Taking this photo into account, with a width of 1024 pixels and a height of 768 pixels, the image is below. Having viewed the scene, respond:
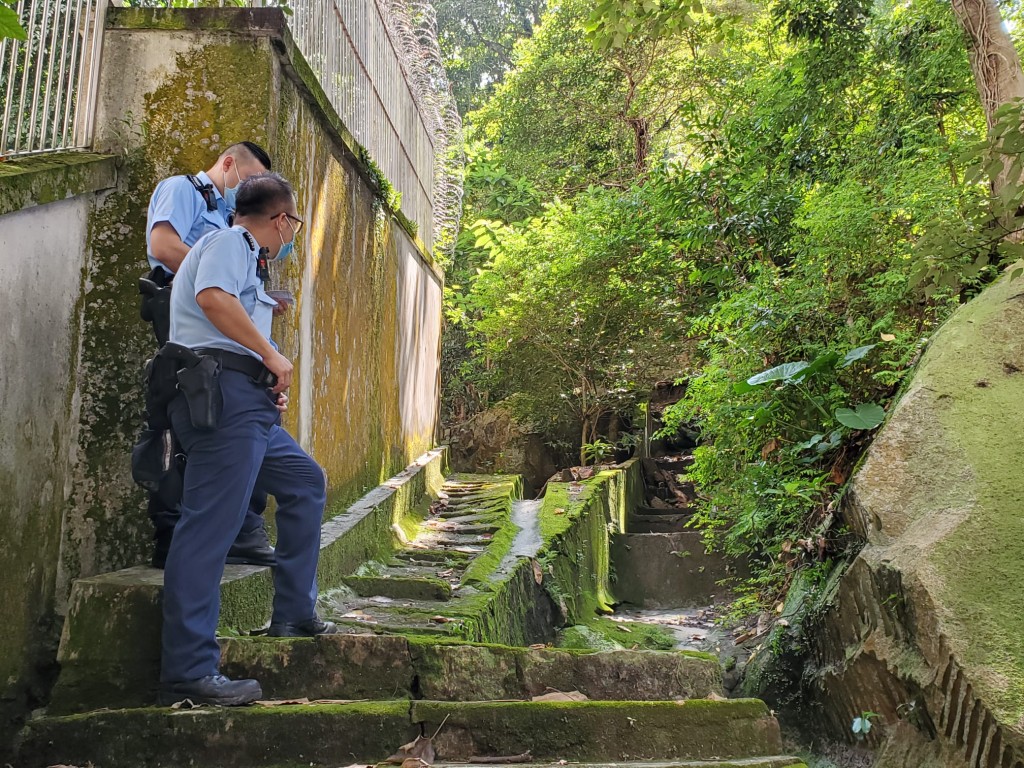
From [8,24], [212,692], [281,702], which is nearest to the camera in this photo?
[8,24]

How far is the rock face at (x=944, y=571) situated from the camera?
10.6 ft

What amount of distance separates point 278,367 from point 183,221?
0.76m

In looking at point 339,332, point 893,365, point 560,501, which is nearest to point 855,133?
point 893,365

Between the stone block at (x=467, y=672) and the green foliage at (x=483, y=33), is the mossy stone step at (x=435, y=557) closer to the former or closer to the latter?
the stone block at (x=467, y=672)

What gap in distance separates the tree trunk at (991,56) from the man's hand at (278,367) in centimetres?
522

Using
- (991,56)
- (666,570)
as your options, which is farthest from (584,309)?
(991,56)

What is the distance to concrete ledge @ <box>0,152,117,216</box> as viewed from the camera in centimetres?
275

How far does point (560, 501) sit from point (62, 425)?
5770 mm

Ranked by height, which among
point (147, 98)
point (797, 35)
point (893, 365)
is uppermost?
point (797, 35)

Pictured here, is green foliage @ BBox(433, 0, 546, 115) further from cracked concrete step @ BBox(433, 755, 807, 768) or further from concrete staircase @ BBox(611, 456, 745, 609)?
cracked concrete step @ BBox(433, 755, 807, 768)

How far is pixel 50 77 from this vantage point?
328 cm

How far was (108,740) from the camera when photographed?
7.75 feet

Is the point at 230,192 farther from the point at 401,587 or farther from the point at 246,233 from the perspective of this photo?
the point at 401,587

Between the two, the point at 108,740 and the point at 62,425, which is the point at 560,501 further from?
the point at 108,740
